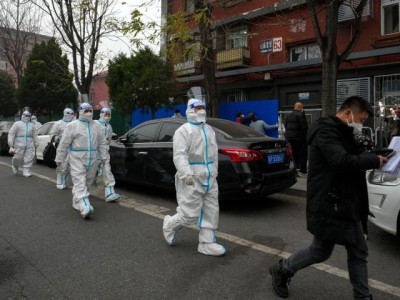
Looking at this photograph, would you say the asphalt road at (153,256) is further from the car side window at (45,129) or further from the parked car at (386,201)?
the car side window at (45,129)

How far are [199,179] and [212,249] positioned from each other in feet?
2.54

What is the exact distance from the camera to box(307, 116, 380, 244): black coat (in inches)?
121

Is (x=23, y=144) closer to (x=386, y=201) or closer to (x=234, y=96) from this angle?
(x=386, y=201)

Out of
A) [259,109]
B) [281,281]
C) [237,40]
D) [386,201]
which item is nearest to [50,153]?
[259,109]

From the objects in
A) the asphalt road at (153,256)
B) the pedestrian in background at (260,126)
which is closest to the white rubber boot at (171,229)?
the asphalt road at (153,256)

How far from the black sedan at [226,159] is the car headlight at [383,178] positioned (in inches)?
68.2

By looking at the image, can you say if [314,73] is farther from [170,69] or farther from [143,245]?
[143,245]

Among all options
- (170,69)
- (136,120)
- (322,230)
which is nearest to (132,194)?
(322,230)

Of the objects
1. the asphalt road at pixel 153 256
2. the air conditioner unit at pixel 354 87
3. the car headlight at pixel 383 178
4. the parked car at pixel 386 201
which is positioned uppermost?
the air conditioner unit at pixel 354 87

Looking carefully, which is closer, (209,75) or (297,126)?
(297,126)

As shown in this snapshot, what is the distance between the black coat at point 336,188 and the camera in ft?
10.1

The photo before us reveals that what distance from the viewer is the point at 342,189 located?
310 centimetres

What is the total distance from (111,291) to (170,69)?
1339cm

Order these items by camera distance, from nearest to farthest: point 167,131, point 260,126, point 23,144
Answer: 1. point 167,131
2. point 23,144
3. point 260,126
